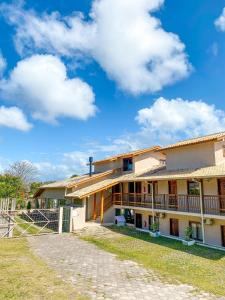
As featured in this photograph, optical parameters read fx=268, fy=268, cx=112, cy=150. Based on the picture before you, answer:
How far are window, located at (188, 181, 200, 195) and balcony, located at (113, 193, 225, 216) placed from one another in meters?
0.56

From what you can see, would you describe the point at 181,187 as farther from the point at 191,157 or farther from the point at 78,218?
the point at 78,218

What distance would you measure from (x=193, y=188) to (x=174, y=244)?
177 inches

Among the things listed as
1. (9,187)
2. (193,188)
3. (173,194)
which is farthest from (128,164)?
(9,187)

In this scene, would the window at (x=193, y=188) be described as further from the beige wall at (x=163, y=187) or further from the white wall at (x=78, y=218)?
the white wall at (x=78, y=218)

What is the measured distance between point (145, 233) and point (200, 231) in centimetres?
511

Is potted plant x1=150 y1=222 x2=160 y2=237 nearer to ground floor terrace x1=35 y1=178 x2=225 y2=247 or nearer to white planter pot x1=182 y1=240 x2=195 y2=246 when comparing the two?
ground floor terrace x1=35 y1=178 x2=225 y2=247

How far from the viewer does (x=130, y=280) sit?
11.5 meters

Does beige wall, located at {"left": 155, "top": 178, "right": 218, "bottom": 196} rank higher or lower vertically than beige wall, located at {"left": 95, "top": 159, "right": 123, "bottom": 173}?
lower

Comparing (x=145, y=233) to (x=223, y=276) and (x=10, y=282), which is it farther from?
(x=10, y=282)

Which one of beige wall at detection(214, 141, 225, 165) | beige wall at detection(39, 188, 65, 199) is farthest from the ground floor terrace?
beige wall at detection(214, 141, 225, 165)

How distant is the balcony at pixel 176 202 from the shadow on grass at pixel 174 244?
2350 millimetres

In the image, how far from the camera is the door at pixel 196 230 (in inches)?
775

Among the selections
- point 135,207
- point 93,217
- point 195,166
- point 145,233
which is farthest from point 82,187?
point 195,166

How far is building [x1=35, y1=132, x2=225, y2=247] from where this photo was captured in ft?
60.5
